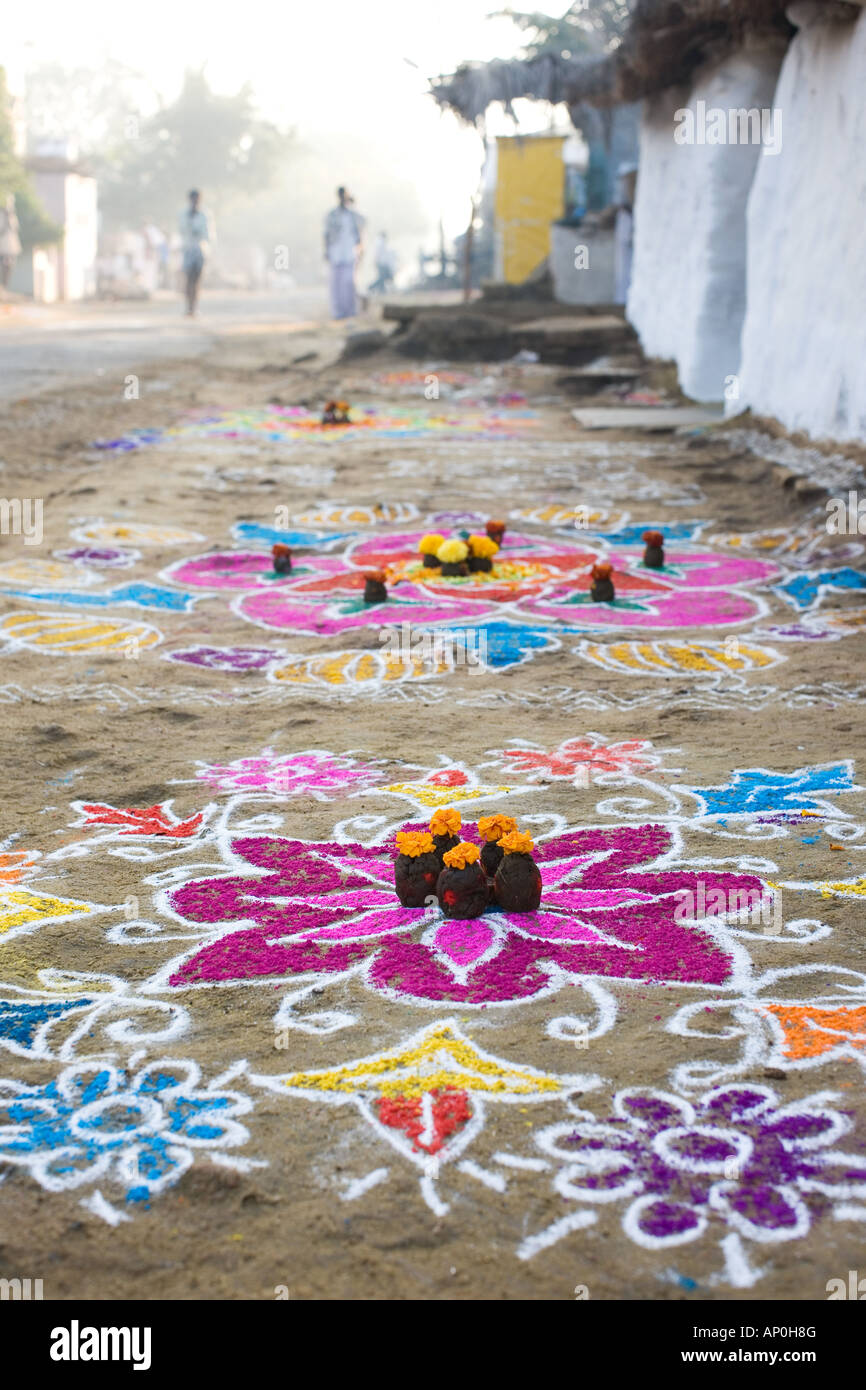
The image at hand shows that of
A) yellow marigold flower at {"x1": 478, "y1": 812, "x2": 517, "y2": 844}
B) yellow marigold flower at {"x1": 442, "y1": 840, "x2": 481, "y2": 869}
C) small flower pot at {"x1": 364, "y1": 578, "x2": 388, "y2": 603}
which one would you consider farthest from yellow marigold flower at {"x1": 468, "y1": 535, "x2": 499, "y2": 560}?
yellow marigold flower at {"x1": 442, "y1": 840, "x2": 481, "y2": 869}

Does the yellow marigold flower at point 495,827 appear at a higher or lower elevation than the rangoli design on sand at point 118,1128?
higher

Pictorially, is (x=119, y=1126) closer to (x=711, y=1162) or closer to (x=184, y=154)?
(x=711, y=1162)

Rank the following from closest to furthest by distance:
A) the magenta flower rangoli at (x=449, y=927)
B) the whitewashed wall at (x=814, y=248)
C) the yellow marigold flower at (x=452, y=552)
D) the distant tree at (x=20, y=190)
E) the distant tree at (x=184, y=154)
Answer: the magenta flower rangoli at (x=449, y=927) → the yellow marigold flower at (x=452, y=552) → the whitewashed wall at (x=814, y=248) → the distant tree at (x=20, y=190) → the distant tree at (x=184, y=154)

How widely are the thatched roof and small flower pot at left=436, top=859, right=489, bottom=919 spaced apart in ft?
20.3

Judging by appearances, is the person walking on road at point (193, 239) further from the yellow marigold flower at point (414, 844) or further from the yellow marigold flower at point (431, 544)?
the yellow marigold flower at point (414, 844)

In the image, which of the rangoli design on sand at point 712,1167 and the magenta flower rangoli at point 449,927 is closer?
the rangoli design on sand at point 712,1167

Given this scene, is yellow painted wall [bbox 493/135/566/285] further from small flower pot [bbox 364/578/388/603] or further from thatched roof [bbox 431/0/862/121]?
small flower pot [bbox 364/578/388/603]

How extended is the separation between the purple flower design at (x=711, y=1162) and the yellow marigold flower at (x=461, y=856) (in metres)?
0.67

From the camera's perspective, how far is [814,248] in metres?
7.75

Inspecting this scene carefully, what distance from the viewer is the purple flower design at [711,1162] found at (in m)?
1.79

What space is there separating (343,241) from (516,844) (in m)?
19.7

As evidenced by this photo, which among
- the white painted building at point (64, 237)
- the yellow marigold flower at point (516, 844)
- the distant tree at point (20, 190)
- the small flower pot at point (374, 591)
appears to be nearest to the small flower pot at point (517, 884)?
the yellow marigold flower at point (516, 844)

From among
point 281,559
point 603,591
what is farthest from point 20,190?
point 603,591

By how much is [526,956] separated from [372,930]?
1.09 ft
